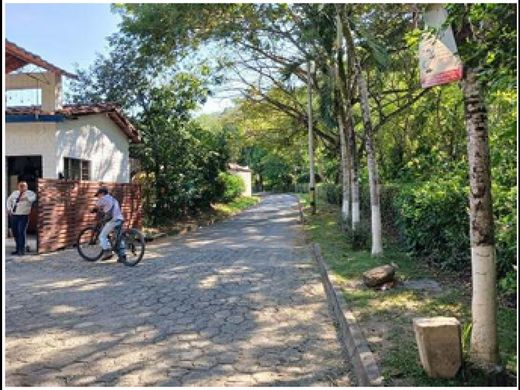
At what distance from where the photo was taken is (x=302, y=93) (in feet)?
90.8

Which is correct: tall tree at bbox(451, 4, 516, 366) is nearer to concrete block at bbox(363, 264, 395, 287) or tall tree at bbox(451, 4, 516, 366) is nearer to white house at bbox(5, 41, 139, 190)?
concrete block at bbox(363, 264, 395, 287)

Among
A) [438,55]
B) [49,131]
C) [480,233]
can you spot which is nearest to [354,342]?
[480,233]

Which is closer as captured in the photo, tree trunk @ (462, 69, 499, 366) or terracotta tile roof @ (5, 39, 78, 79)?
tree trunk @ (462, 69, 499, 366)

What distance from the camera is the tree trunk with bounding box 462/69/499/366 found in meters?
4.28

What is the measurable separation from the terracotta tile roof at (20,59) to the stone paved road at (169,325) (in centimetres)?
491

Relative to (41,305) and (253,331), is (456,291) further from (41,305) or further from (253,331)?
(41,305)

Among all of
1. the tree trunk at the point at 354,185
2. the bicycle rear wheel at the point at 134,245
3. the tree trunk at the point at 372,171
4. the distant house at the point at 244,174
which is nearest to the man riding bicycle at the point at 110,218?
the bicycle rear wheel at the point at 134,245

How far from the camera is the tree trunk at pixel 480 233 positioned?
428 centimetres

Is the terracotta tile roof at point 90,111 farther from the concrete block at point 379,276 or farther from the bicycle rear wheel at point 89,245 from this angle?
the concrete block at point 379,276

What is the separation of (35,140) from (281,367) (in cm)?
1160

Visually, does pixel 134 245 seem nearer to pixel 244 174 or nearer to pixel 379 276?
pixel 379 276

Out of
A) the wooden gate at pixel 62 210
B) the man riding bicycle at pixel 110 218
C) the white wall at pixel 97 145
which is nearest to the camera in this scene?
the man riding bicycle at pixel 110 218

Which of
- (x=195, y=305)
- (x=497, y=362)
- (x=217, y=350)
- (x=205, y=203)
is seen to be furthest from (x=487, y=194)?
(x=205, y=203)

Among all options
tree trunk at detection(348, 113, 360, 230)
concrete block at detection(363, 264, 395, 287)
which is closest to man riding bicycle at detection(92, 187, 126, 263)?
concrete block at detection(363, 264, 395, 287)
